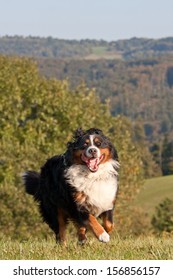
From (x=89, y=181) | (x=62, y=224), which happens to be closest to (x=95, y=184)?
(x=89, y=181)

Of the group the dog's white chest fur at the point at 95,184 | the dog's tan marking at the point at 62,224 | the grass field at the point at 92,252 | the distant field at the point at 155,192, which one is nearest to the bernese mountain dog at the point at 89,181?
the dog's white chest fur at the point at 95,184

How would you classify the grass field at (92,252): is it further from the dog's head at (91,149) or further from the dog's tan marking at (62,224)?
the dog's head at (91,149)

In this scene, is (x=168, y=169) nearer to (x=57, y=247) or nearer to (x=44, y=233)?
(x=44, y=233)

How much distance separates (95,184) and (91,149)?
0.63 m

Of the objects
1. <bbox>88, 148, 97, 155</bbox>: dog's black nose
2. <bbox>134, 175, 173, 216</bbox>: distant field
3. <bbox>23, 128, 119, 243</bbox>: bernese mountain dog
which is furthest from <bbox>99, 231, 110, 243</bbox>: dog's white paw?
<bbox>134, 175, 173, 216</bbox>: distant field

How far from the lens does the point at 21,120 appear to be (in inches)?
1784

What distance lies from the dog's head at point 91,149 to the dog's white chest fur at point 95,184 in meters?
0.11

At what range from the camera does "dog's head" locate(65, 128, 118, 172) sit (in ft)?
32.6

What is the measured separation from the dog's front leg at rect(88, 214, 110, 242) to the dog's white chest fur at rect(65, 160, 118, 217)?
0.17 meters

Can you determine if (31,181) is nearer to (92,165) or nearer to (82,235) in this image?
(82,235)

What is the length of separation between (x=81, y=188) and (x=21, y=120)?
1396 inches
